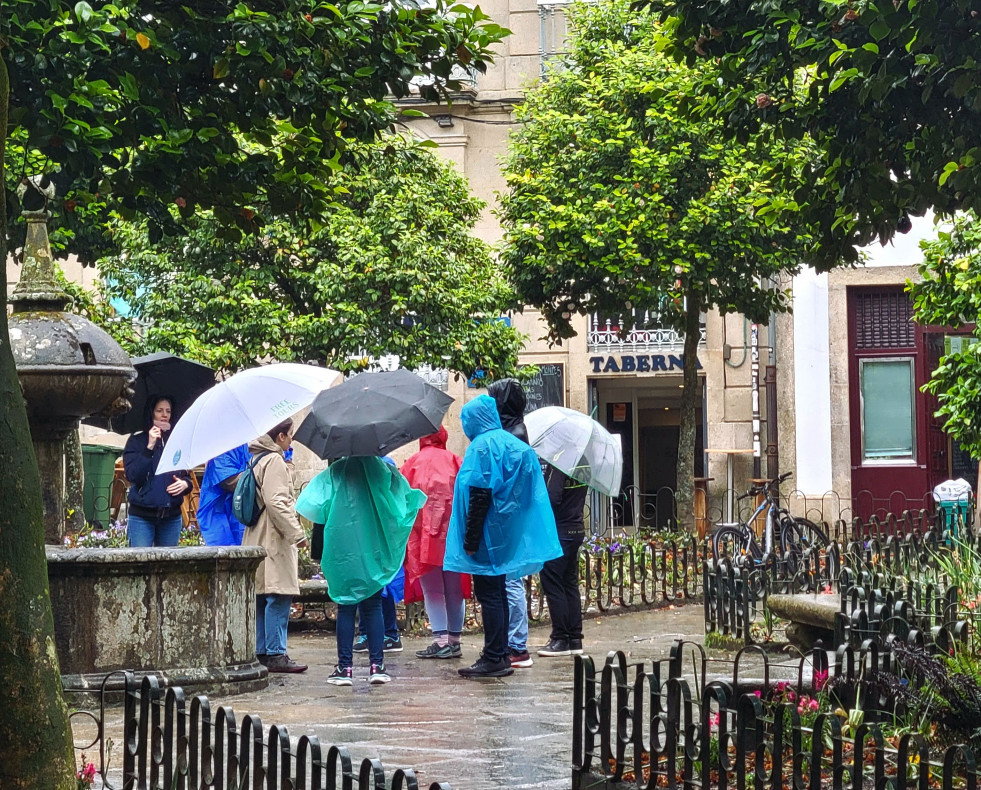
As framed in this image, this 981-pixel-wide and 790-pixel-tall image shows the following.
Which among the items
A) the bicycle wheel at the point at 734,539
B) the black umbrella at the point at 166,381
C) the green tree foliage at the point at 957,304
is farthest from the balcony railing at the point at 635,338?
the black umbrella at the point at 166,381

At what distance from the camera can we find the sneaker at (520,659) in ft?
33.4

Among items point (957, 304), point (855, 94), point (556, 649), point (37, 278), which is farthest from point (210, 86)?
point (957, 304)

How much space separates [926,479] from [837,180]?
17563 millimetres

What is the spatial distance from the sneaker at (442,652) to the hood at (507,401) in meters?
1.72

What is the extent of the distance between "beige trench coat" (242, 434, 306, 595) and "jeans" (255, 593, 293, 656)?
10 centimetres

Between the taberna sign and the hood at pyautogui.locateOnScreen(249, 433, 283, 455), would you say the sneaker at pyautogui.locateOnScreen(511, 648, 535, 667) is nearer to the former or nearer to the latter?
the hood at pyautogui.locateOnScreen(249, 433, 283, 455)

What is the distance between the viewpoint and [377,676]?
9430 mm

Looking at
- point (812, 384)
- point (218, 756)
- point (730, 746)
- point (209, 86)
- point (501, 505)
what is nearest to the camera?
point (218, 756)

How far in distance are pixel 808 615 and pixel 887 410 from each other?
17.2 meters

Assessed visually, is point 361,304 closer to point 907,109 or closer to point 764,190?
point 764,190

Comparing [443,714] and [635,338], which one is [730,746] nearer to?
[443,714]

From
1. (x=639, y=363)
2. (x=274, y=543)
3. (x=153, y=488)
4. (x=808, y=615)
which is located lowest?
(x=808, y=615)

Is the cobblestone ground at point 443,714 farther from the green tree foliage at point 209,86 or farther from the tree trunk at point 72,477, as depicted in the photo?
the tree trunk at point 72,477

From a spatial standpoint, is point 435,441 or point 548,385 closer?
point 435,441
